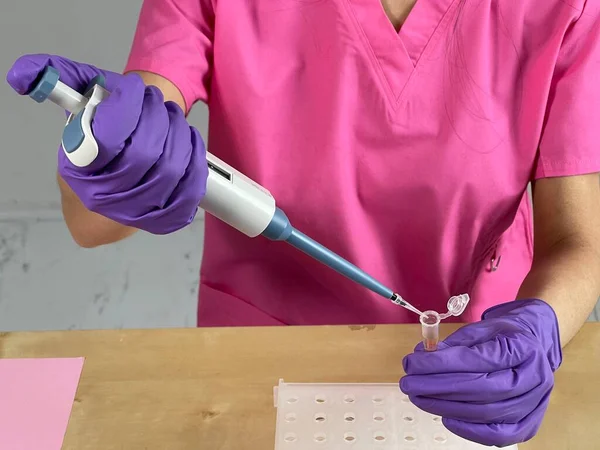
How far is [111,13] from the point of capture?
1.33 m

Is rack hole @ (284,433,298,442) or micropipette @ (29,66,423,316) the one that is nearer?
micropipette @ (29,66,423,316)

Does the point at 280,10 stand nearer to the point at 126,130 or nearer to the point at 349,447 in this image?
the point at 126,130

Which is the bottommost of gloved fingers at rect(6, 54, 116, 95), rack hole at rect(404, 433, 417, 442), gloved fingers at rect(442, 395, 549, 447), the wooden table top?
the wooden table top

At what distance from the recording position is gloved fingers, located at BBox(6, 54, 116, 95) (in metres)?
0.43

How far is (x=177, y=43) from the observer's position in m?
0.68

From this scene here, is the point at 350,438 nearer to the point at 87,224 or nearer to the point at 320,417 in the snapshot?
the point at 320,417

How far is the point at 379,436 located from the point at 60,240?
120cm

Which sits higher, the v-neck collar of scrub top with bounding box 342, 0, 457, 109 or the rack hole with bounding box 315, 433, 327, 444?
the v-neck collar of scrub top with bounding box 342, 0, 457, 109

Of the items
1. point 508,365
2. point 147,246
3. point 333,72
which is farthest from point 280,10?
point 147,246

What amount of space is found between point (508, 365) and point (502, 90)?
0.29 metres

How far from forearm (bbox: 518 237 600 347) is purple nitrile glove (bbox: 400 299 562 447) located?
0.11 meters

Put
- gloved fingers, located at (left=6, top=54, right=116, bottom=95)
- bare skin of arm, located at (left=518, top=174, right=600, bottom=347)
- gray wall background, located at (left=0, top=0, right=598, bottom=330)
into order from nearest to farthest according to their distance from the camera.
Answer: gloved fingers, located at (left=6, top=54, right=116, bottom=95) → bare skin of arm, located at (left=518, top=174, right=600, bottom=347) → gray wall background, located at (left=0, top=0, right=598, bottom=330)

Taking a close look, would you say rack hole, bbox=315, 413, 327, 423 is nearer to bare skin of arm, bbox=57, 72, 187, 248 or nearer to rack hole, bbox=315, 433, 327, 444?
rack hole, bbox=315, 433, 327, 444

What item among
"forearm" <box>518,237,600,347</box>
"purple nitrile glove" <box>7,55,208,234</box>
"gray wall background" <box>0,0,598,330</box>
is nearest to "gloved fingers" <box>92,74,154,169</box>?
"purple nitrile glove" <box>7,55,208,234</box>
